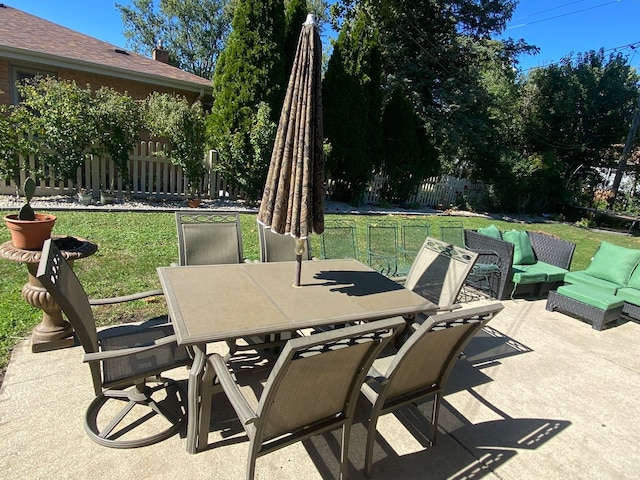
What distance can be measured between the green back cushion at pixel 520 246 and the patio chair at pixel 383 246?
208cm

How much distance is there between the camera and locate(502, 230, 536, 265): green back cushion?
610cm

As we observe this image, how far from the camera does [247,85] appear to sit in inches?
388

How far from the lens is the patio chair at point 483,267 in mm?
5566

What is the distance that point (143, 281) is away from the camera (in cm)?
457

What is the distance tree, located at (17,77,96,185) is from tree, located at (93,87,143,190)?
20 centimetres

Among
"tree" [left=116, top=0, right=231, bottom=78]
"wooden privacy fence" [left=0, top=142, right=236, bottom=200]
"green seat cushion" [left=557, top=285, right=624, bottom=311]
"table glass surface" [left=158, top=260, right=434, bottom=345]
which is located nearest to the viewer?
"table glass surface" [left=158, top=260, right=434, bottom=345]

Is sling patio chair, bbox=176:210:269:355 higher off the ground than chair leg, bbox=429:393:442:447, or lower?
higher

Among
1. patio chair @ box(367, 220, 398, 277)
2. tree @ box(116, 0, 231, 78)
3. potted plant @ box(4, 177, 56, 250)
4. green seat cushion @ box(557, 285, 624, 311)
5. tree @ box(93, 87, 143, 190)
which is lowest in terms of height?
green seat cushion @ box(557, 285, 624, 311)

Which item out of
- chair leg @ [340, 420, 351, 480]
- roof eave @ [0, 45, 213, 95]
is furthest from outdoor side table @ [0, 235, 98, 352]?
roof eave @ [0, 45, 213, 95]

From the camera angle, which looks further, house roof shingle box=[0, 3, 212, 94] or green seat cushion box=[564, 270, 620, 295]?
house roof shingle box=[0, 3, 212, 94]

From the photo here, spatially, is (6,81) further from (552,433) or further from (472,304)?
(552,433)

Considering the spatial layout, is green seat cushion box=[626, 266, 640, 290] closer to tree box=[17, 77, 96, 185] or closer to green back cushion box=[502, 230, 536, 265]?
green back cushion box=[502, 230, 536, 265]

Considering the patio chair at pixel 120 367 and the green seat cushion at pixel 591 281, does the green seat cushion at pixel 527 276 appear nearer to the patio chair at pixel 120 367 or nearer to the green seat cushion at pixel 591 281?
the green seat cushion at pixel 591 281

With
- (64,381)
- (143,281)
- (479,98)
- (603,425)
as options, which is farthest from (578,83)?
(64,381)
